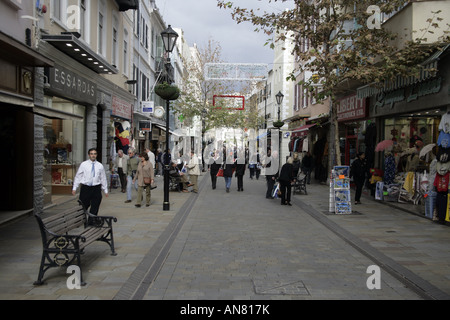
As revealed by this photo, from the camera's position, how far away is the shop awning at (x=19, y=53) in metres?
7.47

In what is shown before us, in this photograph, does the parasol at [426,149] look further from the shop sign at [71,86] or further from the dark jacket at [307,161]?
the shop sign at [71,86]

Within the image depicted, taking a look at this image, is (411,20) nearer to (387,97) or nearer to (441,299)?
(387,97)

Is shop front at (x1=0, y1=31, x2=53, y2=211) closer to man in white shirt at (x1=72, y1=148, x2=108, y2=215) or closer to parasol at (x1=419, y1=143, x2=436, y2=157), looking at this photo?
man in white shirt at (x1=72, y1=148, x2=108, y2=215)

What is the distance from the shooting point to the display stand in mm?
12641

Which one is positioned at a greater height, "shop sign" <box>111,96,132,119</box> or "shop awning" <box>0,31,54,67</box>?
"shop sign" <box>111,96,132,119</box>

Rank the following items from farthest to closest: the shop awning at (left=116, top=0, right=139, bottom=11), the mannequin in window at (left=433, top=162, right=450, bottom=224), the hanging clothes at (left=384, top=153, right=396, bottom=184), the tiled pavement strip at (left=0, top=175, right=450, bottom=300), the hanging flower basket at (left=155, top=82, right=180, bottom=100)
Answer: the shop awning at (left=116, top=0, right=139, bottom=11), the hanging clothes at (left=384, top=153, right=396, bottom=184), the hanging flower basket at (left=155, top=82, right=180, bottom=100), the mannequin in window at (left=433, top=162, right=450, bottom=224), the tiled pavement strip at (left=0, top=175, right=450, bottom=300)

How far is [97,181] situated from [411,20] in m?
10.00

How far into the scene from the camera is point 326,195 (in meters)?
17.9

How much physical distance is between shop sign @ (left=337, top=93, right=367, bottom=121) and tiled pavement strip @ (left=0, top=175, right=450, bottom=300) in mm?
7336

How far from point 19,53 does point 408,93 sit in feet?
38.6

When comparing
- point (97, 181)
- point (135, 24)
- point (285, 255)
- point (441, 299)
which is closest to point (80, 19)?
point (97, 181)

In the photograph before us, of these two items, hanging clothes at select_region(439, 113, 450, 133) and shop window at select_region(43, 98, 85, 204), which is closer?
hanging clothes at select_region(439, 113, 450, 133)

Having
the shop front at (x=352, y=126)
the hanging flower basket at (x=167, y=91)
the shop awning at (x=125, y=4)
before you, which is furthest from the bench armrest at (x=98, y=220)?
the shop awning at (x=125, y=4)

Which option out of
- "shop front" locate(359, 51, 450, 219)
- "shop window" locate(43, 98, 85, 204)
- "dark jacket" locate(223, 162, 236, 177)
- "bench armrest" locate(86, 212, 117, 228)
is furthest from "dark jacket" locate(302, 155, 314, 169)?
"bench armrest" locate(86, 212, 117, 228)
